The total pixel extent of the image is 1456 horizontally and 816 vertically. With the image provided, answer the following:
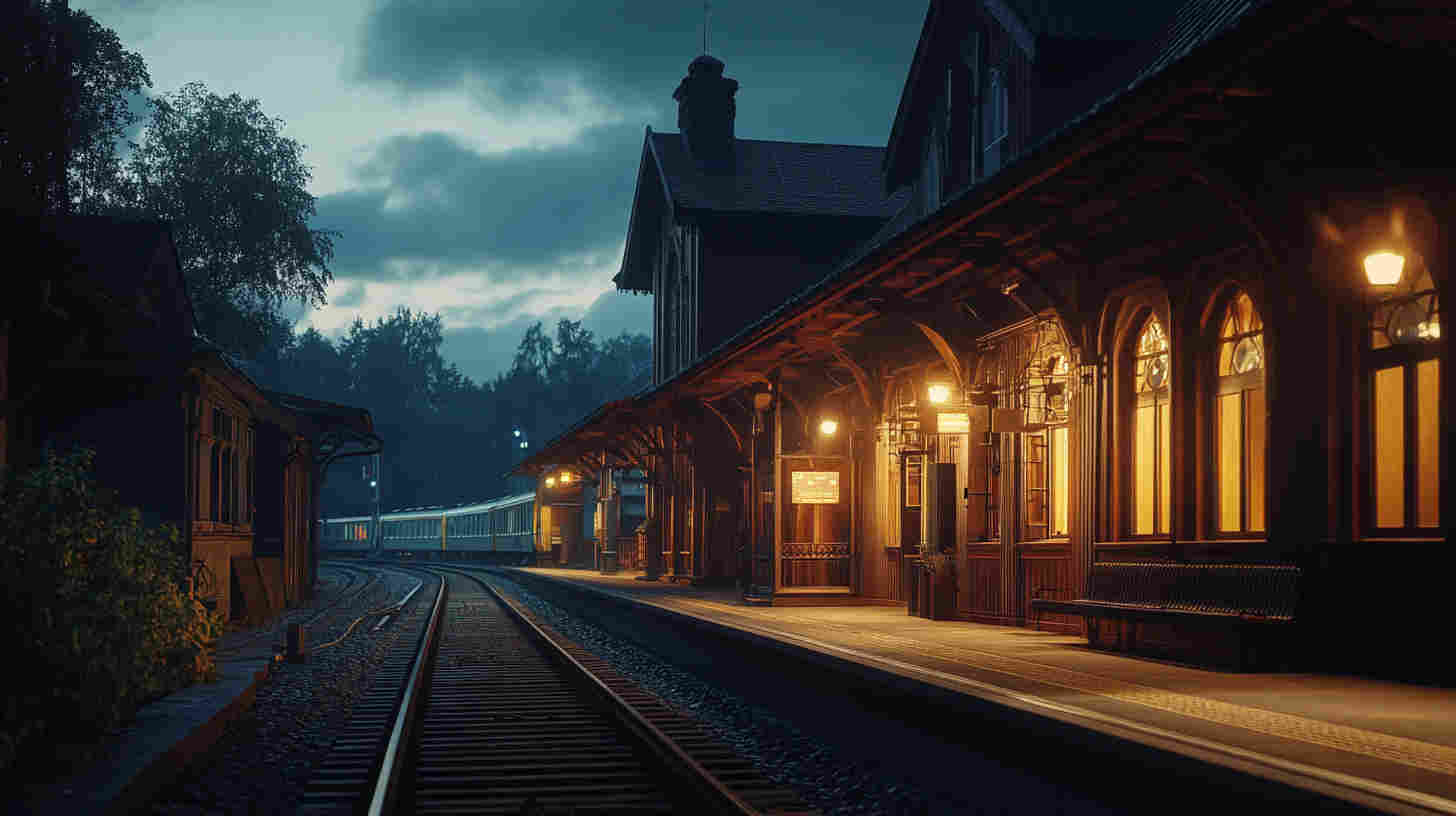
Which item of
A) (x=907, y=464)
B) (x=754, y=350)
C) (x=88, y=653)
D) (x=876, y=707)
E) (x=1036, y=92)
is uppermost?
(x=1036, y=92)

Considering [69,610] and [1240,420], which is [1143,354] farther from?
[69,610]

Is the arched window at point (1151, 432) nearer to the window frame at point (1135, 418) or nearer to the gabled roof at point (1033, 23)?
the window frame at point (1135, 418)

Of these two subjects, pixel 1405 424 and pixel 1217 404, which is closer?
pixel 1405 424

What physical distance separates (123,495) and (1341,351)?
12.7 m

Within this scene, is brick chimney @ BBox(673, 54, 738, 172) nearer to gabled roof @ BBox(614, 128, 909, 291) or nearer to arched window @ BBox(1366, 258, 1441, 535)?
gabled roof @ BBox(614, 128, 909, 291)

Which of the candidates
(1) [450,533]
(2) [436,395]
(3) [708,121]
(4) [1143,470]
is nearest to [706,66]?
(3) [708,121]

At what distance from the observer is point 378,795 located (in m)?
7.65

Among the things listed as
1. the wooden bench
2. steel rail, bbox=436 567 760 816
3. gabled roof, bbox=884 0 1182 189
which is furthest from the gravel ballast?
gabled roof, bbox=884 0 1182 189

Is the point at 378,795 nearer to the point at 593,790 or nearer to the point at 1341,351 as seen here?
the point at 593,790

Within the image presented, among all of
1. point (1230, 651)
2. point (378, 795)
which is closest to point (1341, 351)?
point (1230, 651)

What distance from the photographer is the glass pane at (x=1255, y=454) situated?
39.0ft

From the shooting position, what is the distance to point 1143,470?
13844 mm

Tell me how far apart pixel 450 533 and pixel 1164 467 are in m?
61.7

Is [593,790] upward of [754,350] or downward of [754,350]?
downward
